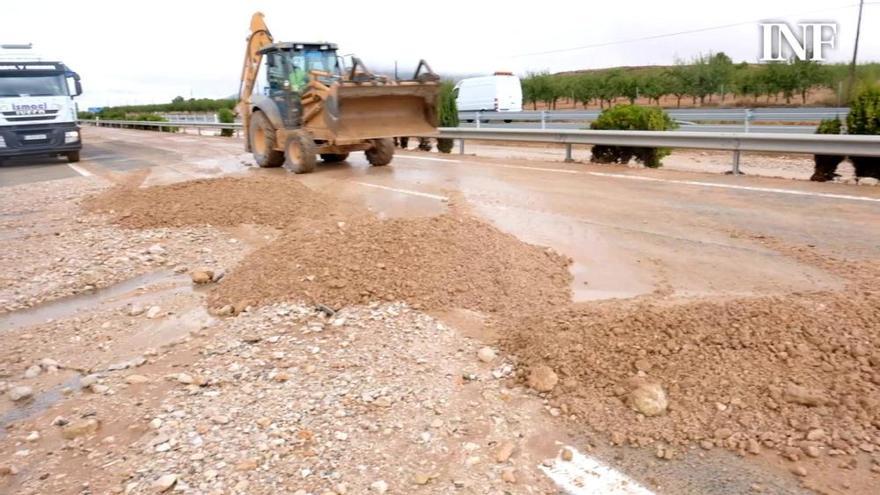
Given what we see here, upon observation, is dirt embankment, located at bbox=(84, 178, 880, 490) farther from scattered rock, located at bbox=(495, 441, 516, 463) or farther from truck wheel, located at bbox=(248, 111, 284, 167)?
truck wheel, located at bbox=(248, 111, 284, 167)

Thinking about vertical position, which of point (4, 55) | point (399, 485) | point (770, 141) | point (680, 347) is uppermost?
point (4, 55)

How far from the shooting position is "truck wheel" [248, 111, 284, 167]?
1366 centimetres

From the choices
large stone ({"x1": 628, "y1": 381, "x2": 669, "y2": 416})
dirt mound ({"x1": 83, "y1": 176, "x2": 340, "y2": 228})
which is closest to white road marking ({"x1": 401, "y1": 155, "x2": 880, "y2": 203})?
dirt mound ({"x1": 83, "y1": 176, "x2": 340, "y2": 228})

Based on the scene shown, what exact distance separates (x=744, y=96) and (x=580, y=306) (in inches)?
2277

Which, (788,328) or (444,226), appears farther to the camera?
(444,226)

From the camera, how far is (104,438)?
3178 mm

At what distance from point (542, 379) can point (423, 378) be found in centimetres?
68

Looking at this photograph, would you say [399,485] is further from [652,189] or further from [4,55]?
[4,55]

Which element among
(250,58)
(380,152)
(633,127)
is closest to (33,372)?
(380,152)

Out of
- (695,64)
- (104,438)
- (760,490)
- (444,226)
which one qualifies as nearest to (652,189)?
(444,226)

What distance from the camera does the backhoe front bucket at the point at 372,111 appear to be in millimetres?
11617

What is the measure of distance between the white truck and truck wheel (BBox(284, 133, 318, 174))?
9479 millimetres

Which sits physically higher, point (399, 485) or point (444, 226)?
point (444, 226)

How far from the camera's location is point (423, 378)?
3.62m
